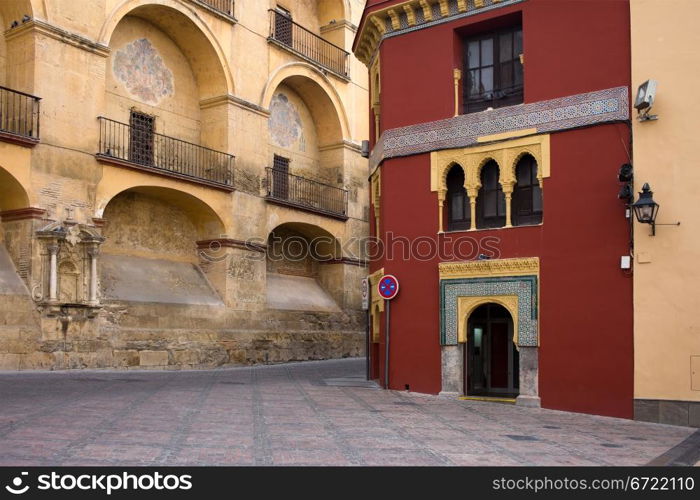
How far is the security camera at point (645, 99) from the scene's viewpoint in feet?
37.1

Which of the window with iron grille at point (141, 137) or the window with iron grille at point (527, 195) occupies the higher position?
the window with iron grille at point (141, 137)

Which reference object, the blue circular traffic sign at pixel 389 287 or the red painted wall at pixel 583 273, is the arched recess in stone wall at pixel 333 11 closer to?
the blue circular traffic sign at pixel 389 287

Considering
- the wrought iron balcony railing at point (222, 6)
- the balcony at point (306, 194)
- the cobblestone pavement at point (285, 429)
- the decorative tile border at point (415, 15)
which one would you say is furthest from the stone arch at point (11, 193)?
the balcony at point (306, 194)

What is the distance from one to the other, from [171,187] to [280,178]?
6.42m

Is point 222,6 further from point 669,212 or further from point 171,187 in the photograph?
point 669,212

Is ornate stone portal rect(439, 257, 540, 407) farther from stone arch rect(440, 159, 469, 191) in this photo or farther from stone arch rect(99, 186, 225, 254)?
stone arch rect(99, 186, 225, 254)

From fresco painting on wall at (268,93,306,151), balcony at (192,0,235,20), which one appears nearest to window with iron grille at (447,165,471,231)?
balcony at (192,0,235,20)

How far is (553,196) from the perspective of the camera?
12906 mm

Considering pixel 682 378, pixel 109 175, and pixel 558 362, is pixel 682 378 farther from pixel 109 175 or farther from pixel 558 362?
pixel 109 175

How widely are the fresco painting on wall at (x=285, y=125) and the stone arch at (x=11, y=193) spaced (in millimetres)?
11041

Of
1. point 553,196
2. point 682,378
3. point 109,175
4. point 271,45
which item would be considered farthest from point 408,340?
point 271,45

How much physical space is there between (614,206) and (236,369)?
12341mm

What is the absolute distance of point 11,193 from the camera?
56.6 ft

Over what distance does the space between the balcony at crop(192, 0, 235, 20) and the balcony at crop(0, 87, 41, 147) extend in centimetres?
668
